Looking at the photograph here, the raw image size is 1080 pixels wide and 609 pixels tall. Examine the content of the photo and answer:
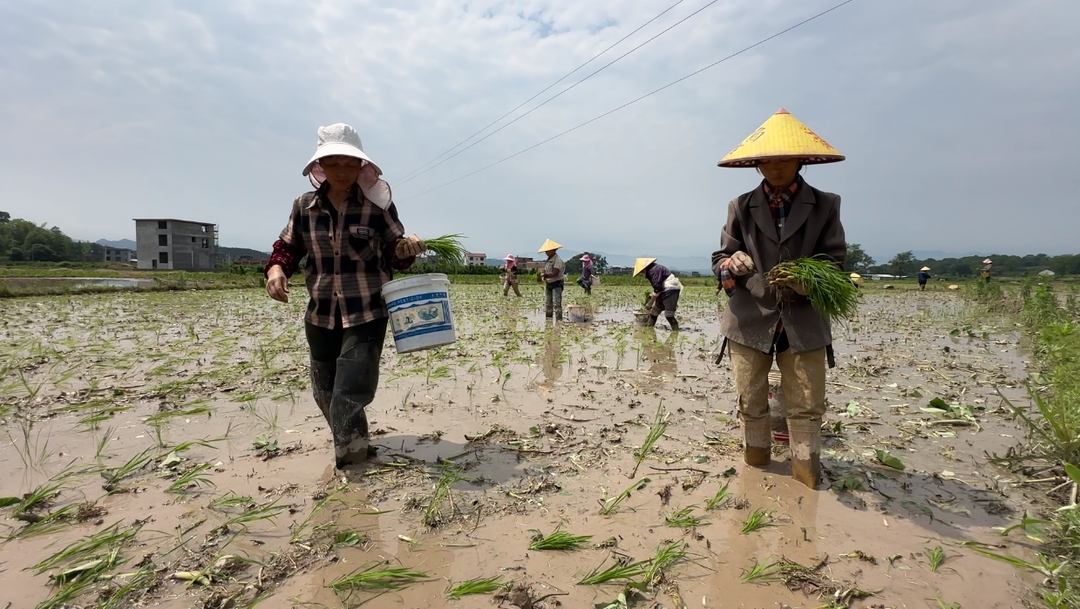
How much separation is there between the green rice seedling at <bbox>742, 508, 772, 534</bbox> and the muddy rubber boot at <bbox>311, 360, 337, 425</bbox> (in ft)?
7.36

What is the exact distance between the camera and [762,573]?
1.89m

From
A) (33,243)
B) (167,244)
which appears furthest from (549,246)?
(33,243)

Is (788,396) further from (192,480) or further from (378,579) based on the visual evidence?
(192,480)

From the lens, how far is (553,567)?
6.33ft

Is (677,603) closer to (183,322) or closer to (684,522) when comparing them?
(684,522)

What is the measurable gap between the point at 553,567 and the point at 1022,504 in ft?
7.81

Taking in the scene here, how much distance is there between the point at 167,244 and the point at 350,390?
58774 mm

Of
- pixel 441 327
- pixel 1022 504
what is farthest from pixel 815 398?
pixel 441 327

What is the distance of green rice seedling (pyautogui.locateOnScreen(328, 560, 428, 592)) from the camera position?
70.4 inches

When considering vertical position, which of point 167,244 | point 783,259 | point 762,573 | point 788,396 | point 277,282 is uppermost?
point 167,244

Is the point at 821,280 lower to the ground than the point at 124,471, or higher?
higher

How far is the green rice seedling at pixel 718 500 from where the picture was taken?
7.90ft

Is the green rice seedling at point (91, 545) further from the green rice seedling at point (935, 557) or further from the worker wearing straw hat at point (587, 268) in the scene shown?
the worker wearing straw hat at point (587, 268)

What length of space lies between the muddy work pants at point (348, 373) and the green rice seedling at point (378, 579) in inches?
38.2
